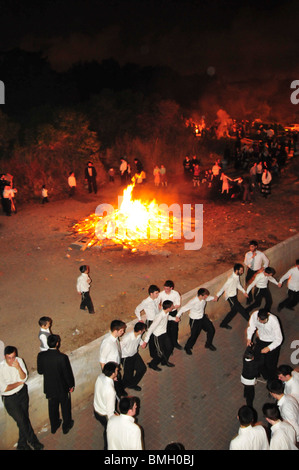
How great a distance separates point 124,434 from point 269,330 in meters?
3.02

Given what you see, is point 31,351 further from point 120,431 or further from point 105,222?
point 105,222

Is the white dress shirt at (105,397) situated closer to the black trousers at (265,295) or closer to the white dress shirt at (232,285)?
the white dress shirt at (232,285)

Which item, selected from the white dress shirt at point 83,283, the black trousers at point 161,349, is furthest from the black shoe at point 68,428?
the white dress shirt at point 83,283

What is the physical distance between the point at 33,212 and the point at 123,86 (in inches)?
1455

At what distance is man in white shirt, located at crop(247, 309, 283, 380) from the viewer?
19.0 ft

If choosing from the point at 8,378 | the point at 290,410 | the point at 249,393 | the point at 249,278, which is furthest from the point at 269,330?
the point at 8,378

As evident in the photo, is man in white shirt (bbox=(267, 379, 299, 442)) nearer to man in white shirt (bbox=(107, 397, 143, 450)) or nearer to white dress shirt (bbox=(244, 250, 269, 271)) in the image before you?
man in white shirt (bbox=(107, 397, 143, 450))

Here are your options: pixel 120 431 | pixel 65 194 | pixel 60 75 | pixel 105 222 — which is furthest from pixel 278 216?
pixel 60 75

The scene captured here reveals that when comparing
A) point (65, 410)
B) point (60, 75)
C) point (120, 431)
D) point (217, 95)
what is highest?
point (60, 75)

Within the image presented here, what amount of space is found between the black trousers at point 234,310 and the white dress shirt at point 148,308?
172cm

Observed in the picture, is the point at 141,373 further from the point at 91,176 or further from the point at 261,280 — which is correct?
the point at 91,176

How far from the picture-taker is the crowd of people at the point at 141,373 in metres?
3.98

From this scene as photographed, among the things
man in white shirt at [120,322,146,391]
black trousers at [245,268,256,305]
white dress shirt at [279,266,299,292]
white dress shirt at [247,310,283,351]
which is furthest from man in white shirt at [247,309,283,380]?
black trousers at [245,268,256,305]

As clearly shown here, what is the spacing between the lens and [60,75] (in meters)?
44.1
